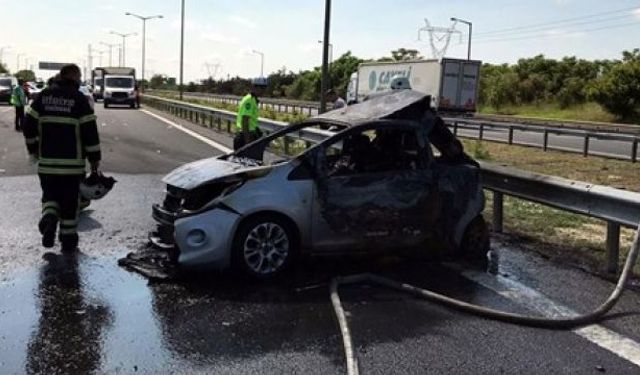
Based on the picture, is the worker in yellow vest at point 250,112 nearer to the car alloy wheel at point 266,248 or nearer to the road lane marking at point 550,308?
the car alloy wheel at point 266,248

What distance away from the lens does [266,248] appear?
6465 millimetres

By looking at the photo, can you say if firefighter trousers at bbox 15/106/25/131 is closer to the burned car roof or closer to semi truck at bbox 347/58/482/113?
semi truck at bbox 347/58/482/113

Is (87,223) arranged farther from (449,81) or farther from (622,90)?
(622,90)

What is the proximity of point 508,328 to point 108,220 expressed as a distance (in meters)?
5.28

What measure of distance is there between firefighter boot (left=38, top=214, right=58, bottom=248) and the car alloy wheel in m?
2.03

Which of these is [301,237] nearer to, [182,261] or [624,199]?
[182,261]

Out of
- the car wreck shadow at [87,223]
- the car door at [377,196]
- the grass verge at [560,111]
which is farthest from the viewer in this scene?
Answer: the grass verge at [560,111]

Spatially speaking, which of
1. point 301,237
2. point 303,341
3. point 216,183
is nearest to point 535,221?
point 301,237

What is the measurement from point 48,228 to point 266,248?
→ 2.18 m

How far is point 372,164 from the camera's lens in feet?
23.0

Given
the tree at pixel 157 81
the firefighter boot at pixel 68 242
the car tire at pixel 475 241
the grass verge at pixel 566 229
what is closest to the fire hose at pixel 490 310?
the car tire at pixel 475 241

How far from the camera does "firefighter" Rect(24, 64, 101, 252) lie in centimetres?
725

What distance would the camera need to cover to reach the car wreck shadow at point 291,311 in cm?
486

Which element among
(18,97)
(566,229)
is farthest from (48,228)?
(18,97)
